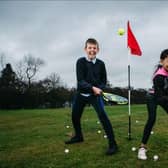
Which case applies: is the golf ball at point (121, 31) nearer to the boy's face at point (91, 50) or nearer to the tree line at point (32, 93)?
the boy's face at point (91, 50)

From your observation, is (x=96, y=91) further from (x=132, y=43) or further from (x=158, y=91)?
(x=132, y=43)

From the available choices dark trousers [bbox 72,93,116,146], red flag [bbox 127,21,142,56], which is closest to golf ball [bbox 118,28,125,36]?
red flag [bbox 127,21,142,56]

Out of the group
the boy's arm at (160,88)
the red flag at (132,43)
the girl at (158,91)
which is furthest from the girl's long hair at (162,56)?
the red flag at (132,43)

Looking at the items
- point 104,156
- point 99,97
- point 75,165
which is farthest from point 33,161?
point 99,97

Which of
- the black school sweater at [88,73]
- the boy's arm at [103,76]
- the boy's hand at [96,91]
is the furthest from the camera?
the boy's arm at [103,76]

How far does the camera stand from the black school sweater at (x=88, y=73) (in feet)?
22.3

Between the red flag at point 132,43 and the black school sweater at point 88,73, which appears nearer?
the black school sweater at point 88,73

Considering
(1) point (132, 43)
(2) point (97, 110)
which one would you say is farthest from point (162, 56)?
(1) point (132, 43)

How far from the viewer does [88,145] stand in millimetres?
7492

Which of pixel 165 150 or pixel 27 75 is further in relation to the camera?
pixel 27 75

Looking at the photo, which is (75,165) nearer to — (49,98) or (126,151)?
(126,151)

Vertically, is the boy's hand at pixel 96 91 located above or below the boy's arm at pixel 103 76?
below

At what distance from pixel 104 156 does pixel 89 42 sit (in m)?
2.82

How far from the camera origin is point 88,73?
6.83 m
